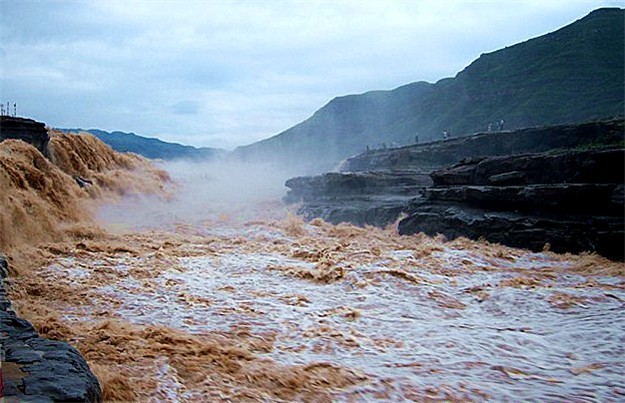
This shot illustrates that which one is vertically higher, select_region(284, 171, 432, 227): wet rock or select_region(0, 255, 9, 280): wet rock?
select_region(284, 171, 432, 227): wet rock

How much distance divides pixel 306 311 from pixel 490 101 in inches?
1754

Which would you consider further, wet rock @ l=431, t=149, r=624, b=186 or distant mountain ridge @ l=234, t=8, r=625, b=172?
distant mountain ridge @ l=234, t=8, r=625, b=172

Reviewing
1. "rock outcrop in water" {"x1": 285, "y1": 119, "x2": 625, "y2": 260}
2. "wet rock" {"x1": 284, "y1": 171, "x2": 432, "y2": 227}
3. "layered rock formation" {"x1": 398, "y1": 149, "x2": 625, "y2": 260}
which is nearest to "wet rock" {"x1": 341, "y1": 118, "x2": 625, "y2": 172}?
"rock outcrop in water" {"x1": 285, "y1": 119, "x2": 625, "y2": 260}

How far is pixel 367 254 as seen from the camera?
10.7m

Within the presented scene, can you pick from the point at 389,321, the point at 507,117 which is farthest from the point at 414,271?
the point at 507,117

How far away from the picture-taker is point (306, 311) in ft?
20.9

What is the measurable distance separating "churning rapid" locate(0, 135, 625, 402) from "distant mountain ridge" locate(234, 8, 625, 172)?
64.9ft

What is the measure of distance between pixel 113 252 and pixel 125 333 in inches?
202

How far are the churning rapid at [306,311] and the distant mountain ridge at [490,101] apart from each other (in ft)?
64.9

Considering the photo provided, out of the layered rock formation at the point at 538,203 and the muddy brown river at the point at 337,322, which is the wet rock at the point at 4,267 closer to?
the muddy brown river at the point at 337,322

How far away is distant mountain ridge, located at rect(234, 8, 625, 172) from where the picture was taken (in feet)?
125

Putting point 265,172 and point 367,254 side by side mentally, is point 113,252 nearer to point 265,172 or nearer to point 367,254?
point 367,254

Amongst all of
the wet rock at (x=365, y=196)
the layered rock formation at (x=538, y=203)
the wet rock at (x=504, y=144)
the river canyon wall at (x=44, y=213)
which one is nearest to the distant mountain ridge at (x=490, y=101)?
the wet rock at (x=504, y=144)

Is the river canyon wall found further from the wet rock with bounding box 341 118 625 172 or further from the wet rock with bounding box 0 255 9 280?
the wet rock with bounding box 341 118 625 172
